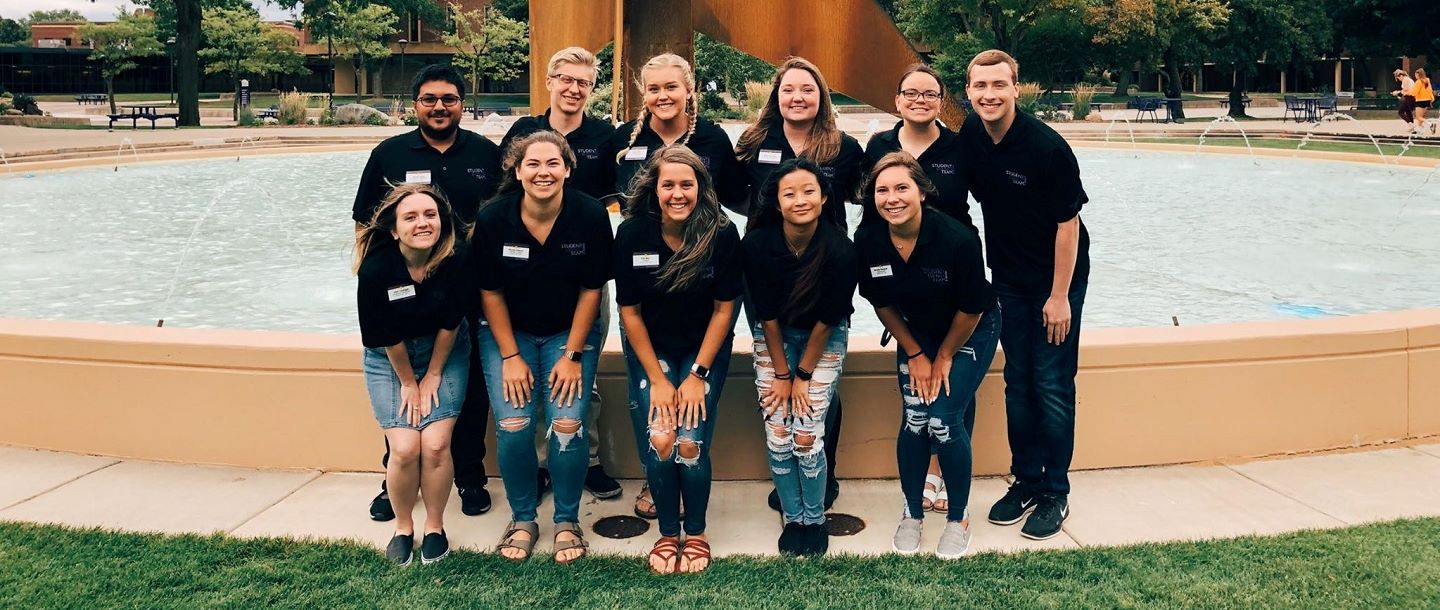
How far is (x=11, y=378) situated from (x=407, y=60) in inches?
2213

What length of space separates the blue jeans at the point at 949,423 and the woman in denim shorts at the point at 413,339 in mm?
1492

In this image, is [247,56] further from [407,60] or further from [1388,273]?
[1388,273]

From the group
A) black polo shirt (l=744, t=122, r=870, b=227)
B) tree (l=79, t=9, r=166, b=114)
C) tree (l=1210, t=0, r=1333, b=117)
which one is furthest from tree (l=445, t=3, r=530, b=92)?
black polo shirt (l=744, t=122, r=870, b=227)

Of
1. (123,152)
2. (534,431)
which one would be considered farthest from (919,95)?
(123,152)

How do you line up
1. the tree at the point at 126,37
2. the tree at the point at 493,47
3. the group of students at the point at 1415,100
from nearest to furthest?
the group of students at the point at 1415,100, the tree at the point at 493,47, the tree at the point at 126,37

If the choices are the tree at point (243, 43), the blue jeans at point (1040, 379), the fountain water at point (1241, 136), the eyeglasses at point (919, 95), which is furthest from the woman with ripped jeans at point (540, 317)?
the tree at point (243, 43)

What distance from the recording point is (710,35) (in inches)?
260

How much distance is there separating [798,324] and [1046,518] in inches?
42.4

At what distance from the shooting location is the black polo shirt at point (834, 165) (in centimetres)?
390

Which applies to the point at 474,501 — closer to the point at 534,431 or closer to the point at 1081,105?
the point at 534,431

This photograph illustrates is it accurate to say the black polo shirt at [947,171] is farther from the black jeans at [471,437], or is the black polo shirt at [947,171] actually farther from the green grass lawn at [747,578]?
the black jeans at [471,437]

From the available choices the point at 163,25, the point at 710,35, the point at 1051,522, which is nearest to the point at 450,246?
the point at 1051,522

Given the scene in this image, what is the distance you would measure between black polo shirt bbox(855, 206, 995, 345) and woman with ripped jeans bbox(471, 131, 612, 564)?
0.87 metres

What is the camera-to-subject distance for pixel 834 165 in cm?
389
